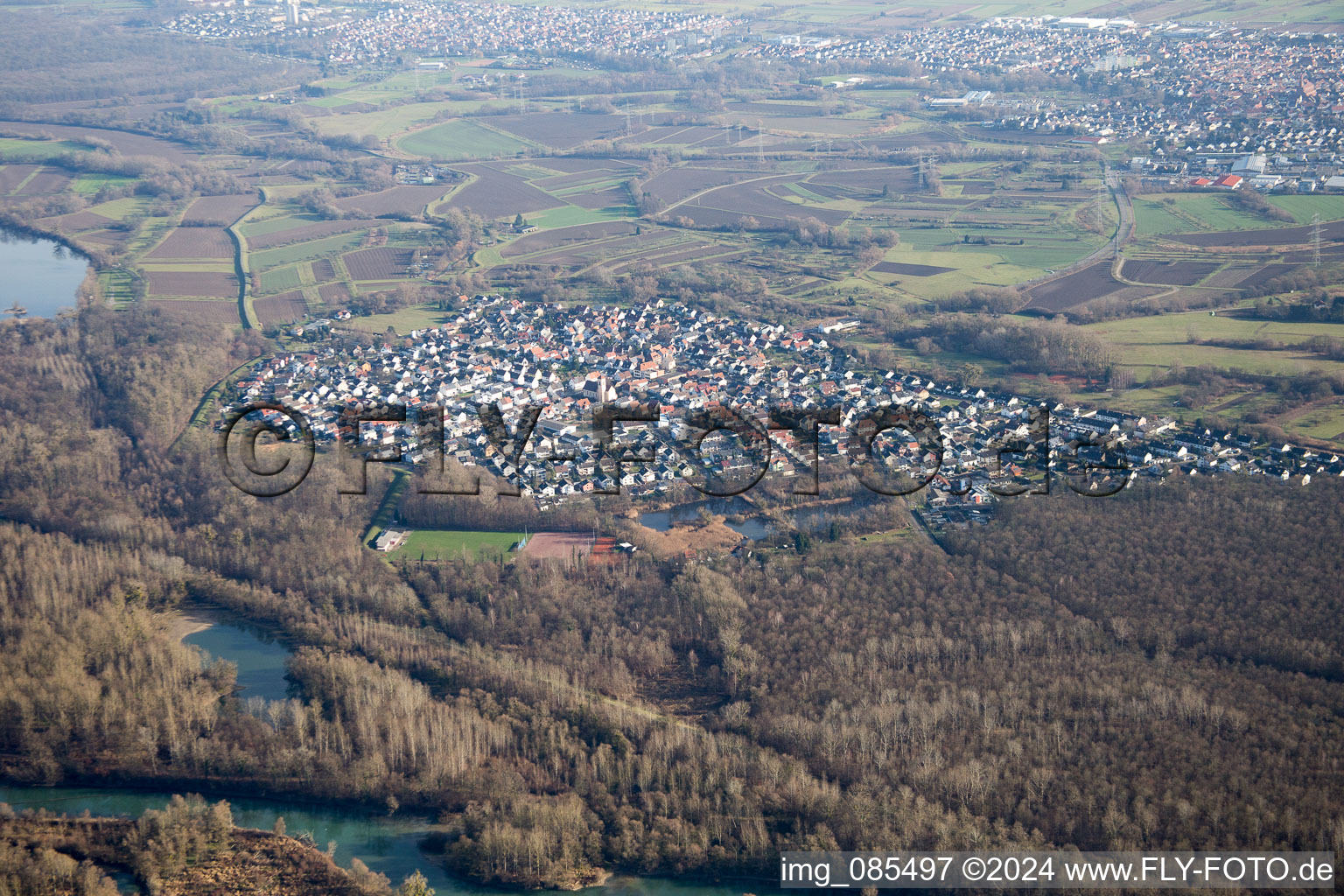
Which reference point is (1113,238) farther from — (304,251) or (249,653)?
(249,653)

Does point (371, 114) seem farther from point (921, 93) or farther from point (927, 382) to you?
point (927, 382)

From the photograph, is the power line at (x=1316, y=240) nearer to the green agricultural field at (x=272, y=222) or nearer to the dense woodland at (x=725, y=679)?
the dense woodland at (x=725, y=679)

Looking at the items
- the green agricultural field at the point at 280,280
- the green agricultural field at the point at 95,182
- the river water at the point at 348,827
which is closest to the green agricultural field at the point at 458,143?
the green agricultural field at the point at 95,182

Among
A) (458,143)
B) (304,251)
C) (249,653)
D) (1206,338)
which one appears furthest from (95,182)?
(1206,338)

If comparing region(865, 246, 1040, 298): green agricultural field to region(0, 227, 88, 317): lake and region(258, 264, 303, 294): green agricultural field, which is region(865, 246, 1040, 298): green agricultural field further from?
region(0, 227, 88, 317): lake

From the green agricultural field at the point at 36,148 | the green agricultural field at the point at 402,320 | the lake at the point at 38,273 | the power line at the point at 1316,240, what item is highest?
the green agricultural field at the point at 36,148
